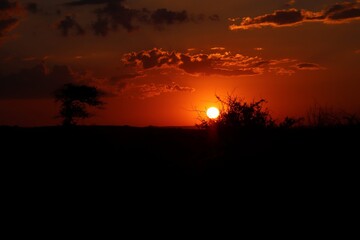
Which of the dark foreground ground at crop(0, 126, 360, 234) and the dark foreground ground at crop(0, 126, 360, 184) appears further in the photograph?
the dark foreground ground at crop(0, 126, 360, 184)

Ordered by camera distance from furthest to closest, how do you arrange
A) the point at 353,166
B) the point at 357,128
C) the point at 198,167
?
the point at 357,128 → the point at 198,167 → the point at 353,166

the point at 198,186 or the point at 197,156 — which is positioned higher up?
the point at 197,156

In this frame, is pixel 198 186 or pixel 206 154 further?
pixel 206 154

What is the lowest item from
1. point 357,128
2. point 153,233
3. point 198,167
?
point 153,233

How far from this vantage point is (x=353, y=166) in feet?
25.5

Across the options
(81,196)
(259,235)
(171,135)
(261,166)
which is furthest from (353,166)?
(171,135)

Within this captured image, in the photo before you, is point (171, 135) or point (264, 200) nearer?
point (264, 200)

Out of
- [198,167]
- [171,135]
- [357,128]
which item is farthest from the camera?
[171,135]

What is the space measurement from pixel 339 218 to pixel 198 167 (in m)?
3.29

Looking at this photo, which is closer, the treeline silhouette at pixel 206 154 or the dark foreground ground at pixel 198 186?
Answer: the dark foreground ground at pixel 198 186

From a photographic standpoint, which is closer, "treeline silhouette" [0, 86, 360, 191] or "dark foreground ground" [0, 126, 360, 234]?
"dark foreground ground" [0, 126, 360, 234]

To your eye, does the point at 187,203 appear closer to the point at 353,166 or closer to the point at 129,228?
the point at 129,228

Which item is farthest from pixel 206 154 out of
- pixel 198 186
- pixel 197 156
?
pixel 198 186

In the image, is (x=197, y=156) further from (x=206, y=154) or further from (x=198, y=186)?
(x=198, y=186)
